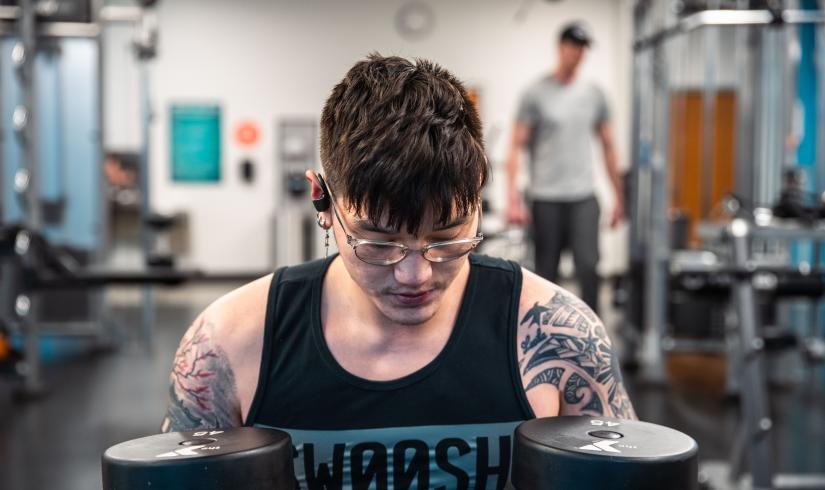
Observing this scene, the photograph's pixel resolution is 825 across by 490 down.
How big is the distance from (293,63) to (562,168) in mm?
5210

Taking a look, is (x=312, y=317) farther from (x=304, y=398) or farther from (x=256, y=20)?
(x=256, y=20)

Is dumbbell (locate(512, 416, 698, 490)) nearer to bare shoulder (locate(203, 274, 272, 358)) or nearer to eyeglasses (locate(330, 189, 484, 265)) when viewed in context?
eyeglasses (locate(330, 189, 484, 265))

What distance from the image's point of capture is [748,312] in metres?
2.66

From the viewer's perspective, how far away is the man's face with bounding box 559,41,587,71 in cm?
387

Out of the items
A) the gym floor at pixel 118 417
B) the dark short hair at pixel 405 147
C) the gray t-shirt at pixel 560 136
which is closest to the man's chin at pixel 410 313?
the dark short hair at pixel 405 147

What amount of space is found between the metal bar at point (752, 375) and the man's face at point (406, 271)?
182 cm

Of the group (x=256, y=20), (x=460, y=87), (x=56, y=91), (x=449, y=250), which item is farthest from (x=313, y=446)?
(x=256, y=20)

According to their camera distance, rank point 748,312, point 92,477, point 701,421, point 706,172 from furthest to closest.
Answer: point 706,172 → point 701,421 → point 92,477 → point 748,312

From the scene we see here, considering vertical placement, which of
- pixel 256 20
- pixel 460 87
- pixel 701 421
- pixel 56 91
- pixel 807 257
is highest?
pixel 256 20

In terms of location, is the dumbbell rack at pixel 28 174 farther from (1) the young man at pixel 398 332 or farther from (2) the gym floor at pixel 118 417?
(1) the young man at pixel 398 332

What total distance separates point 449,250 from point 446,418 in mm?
199

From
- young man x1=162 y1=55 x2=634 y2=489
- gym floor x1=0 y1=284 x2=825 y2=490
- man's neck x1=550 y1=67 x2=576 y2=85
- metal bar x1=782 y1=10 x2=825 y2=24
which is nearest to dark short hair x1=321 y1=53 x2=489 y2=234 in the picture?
young man x1=162 y1=55 x2=634 y2=489

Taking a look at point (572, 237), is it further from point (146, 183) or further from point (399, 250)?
point (399, 250)

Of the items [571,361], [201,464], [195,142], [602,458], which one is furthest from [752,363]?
[195,142]
